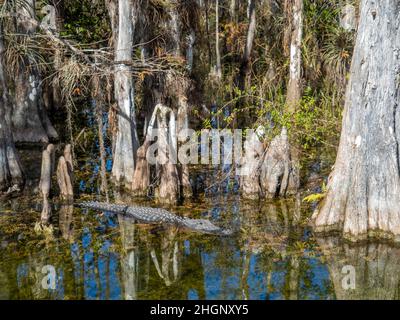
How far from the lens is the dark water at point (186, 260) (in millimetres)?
8148

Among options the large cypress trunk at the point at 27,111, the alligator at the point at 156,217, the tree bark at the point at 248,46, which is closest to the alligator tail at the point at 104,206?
the alligator at the point at 156,217

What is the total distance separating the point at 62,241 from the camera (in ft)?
32.3

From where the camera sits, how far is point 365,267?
8727 millimetres

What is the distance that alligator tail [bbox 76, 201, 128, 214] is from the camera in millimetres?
11055

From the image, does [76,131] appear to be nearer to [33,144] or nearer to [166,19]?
[33,144]

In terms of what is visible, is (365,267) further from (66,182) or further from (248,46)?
(248,46)

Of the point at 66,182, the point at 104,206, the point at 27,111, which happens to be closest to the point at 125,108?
the point at 66,182

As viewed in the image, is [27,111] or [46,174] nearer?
[46,174]

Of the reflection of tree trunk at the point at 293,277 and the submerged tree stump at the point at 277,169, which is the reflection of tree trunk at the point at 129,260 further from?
the submerged tree stump at the point at 277,169

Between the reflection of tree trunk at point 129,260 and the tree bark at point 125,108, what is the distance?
6.12 feet

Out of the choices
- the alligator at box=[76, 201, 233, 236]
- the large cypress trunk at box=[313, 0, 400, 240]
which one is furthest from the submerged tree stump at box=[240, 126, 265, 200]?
the large cypress trunk at box=[313, 0, 400, 240]

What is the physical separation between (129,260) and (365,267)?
135 inches

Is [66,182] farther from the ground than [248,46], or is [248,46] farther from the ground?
[248,46]

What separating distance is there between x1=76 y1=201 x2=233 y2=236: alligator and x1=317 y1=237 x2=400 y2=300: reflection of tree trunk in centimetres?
176
